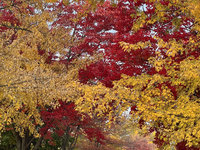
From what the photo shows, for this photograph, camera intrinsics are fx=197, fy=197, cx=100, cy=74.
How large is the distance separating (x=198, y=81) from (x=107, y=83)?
4.18m

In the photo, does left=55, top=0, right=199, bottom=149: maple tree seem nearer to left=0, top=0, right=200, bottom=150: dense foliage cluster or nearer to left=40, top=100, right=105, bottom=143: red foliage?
left=0, top=0, right=200, bottom=150: dense foliage cluster

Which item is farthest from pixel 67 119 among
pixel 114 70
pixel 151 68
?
pixel 151 68

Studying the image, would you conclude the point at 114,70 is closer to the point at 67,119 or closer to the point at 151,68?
the point at 151,68

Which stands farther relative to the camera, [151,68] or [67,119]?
[67,119]

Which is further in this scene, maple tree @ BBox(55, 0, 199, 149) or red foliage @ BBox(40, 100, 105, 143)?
red foliage @ BBox(40, 100, 105, 143)

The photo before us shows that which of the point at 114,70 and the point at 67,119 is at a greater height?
the point at 114,70

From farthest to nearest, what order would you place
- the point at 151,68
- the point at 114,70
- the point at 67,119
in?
the point at 67,119 → the point at 114,70 → the point at 151,68

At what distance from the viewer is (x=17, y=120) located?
7.09 m

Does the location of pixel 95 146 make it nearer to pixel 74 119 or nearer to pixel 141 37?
pixel 74 119

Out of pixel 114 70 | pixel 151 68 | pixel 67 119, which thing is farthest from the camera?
pixel 67 119

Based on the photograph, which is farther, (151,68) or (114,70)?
(114,70)

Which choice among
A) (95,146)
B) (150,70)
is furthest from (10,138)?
(150,70)

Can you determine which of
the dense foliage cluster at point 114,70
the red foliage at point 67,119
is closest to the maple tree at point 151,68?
the dense foliage cluster at point 114,70

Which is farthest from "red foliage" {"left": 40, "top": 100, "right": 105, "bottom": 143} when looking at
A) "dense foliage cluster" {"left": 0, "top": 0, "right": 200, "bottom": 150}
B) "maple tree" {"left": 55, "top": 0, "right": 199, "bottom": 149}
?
"maple tree" {"left": 55, "top": 0, "right": 199, "bottom": 149}
